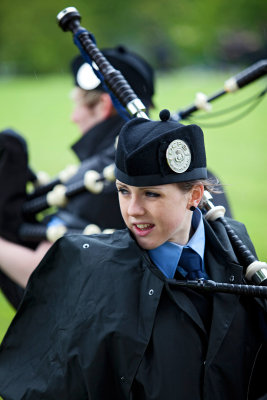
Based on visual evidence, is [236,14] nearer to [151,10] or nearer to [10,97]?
[151,10]

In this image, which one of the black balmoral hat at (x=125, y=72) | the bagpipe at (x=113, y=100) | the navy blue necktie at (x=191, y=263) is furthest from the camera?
the black balmoral hat at (x=125, y=72)

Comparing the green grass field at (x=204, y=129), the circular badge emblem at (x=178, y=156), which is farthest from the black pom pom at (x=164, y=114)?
the green grass field at (x=204, y=129)

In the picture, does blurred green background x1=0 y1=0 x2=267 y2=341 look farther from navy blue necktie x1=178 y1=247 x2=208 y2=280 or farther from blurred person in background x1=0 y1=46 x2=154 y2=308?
navy blue necktie x1=178 y1=247 x2=208 y2=280

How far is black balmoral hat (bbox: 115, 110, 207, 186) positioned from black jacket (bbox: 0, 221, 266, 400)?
11.3 inches

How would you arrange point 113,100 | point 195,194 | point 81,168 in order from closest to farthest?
point 195,194 → point 113,100 → point 81,168

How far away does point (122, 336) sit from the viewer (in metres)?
1.99

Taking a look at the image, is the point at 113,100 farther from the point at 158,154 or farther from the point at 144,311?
the point at 144,311

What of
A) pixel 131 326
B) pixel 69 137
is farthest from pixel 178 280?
pixel 69 137

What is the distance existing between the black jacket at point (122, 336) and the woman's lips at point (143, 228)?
9cm

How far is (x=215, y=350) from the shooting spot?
200 cm

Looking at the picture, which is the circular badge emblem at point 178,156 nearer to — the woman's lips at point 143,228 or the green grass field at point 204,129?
the woman's lips at point 143,228

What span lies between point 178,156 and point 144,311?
0.52 m

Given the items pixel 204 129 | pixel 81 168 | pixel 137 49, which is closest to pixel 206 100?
pixel 81 168

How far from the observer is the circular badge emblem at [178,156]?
1925mm
